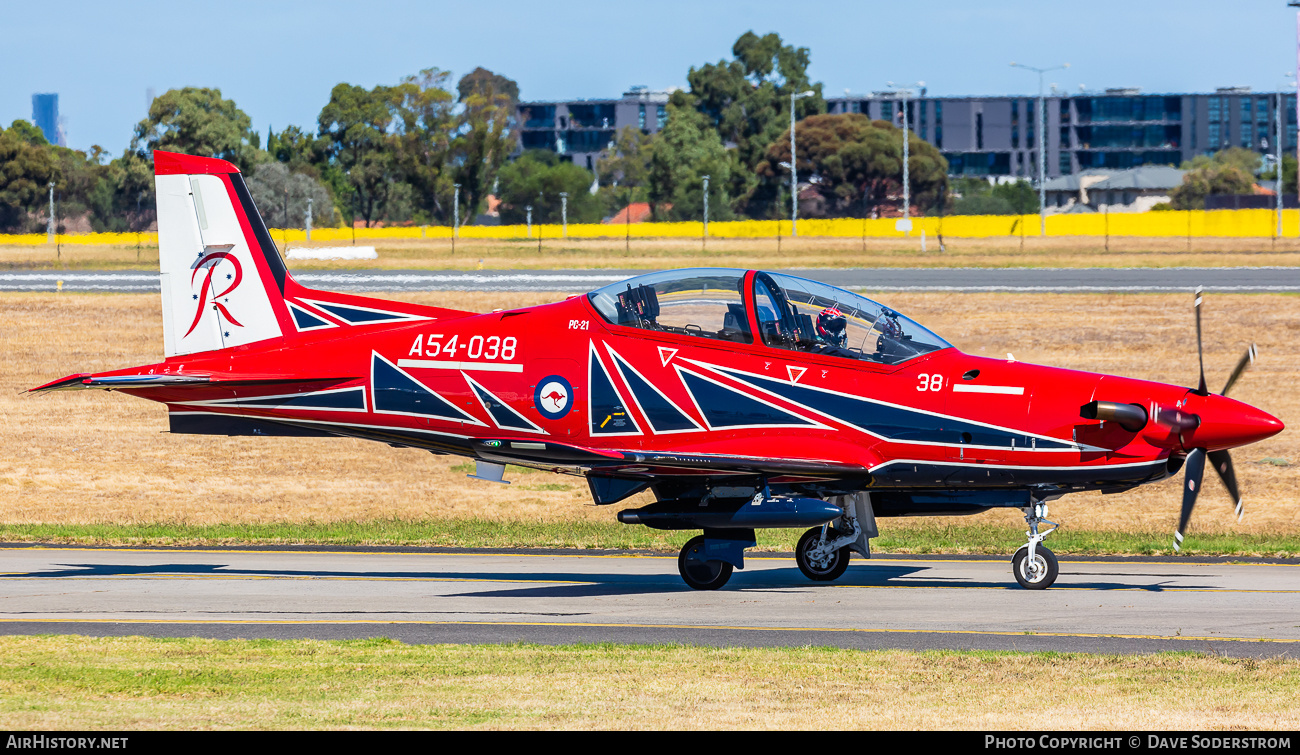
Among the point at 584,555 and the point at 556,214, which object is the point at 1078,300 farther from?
the point at 556,214

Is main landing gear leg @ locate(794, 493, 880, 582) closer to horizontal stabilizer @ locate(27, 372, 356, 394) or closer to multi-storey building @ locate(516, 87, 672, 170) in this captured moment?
horizontal stabilizer @ locate(27, 372, 356, 394)

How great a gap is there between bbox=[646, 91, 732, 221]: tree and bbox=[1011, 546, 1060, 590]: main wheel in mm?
103925

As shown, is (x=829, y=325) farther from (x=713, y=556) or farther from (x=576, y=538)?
(x=576, y=538)

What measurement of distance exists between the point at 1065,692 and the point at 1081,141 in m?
170

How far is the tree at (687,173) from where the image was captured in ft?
393

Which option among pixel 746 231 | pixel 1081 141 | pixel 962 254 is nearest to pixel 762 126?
pixel 746 231

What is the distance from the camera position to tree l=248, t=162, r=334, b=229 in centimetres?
10588

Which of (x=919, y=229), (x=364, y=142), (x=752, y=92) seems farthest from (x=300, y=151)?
(x=919, y=229)

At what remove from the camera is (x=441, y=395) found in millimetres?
15555

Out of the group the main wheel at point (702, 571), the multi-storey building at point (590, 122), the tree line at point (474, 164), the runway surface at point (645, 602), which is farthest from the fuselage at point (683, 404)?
the multi-storey building at point (590, 122)

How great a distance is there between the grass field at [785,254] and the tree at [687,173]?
32.1 metres

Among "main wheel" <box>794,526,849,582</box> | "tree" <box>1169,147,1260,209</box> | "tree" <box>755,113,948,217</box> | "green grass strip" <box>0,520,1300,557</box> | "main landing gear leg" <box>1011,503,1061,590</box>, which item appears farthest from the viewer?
"tree" <box>1169,147,1260,209</box>

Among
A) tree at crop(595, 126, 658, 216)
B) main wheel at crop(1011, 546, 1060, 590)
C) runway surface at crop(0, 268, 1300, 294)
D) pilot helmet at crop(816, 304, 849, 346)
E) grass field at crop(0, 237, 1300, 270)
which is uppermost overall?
tree at crop(595, 126, 658, 216)

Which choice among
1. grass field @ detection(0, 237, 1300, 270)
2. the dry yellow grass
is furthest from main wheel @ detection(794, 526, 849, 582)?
grass field @ detection(0, 237, 1300, 270)
